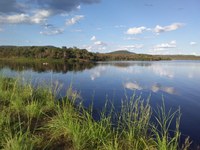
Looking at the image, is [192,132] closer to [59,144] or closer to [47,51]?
[59,144]

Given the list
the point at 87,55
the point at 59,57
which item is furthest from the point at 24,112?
the point at 87,55

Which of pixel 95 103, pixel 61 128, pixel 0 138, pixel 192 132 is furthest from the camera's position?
pixel 95 103

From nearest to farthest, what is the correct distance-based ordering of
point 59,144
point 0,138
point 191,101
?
point 0,138
point 59,144
point 191,101

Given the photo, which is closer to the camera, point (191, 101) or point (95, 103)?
point (95, 103)

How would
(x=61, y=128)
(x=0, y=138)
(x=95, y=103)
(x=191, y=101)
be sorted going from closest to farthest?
(x=0, y=138) < (x=61, y=128) < (x=95, y=103) < (x=191, y=101)

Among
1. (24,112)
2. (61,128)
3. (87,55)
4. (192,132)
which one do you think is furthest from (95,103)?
(87,55)

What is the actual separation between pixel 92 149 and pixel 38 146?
1.32 meters

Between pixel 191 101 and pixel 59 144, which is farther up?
pixel 59 144

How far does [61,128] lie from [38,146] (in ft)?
3.90

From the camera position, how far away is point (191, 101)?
1880cm

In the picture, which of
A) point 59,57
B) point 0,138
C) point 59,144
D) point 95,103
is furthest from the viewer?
point 59,57

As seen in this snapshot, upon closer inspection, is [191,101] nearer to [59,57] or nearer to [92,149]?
[92,149]

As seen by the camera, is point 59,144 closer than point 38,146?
No

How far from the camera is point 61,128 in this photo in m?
6.72
